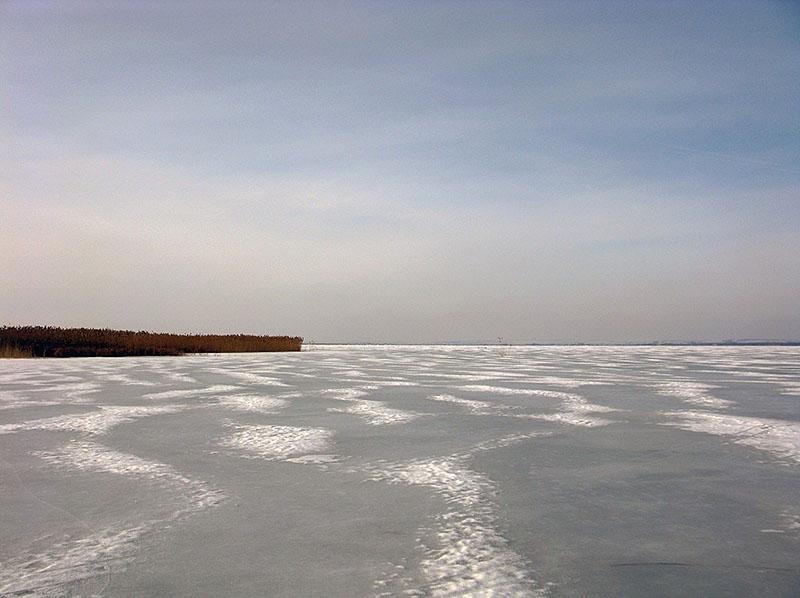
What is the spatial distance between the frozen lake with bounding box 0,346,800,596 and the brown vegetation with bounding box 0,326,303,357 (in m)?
17.1

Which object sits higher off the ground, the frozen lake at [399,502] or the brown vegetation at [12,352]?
the brown vegetation at [12,352]

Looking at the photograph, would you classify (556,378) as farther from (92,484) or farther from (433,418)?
(92,484)

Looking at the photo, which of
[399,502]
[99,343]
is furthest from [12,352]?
[399,502]

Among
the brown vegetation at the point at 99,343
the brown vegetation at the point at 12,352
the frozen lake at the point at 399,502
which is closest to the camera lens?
the frozen lake at the point at 399,502

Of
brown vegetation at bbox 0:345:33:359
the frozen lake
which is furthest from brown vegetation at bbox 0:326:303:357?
the frozen lake

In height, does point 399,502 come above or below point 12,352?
below

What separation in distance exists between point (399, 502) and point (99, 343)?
72.7 ft

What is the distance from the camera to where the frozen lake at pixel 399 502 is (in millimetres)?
1883

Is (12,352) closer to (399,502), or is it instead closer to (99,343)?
(99,343)

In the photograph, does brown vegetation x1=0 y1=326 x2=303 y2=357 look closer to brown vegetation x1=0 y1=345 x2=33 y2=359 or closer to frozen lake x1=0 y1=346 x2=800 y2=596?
brown vegetation x1=0 y1=345 x2=33 y2=359

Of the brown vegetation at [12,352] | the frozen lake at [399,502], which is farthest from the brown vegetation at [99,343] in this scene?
the frozen lake at [399,502]

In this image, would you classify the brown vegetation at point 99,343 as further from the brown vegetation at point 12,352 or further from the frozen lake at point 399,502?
the frozen lake at point 399,502

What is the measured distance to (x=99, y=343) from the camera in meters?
21.9

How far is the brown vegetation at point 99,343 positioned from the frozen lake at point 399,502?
1712cm
